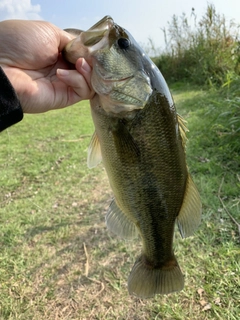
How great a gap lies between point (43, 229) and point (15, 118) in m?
2.00

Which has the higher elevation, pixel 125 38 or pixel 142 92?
pixel 125 38

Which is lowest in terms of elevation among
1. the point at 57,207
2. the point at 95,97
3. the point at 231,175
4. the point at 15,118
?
the point at 57,207

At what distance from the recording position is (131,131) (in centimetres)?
148

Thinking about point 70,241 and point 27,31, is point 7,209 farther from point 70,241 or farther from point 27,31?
point 27,31

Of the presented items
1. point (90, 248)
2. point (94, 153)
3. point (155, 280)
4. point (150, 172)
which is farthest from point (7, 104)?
point (90, 248)

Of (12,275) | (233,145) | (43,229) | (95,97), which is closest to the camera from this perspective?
(95,97)

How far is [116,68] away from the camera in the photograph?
4.76 ft

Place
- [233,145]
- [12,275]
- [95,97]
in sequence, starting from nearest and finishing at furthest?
[95,97], [12,275], [233,145]

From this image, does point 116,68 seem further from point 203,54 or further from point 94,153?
point 203,54

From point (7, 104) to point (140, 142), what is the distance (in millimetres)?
685

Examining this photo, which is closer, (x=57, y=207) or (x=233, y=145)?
(x=57, y=207)

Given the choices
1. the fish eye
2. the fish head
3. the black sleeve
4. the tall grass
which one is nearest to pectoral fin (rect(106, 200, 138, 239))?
the fish head

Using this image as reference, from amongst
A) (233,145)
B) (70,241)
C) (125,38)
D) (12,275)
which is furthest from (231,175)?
(125,38)

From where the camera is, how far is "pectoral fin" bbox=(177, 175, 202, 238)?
1667 mm
